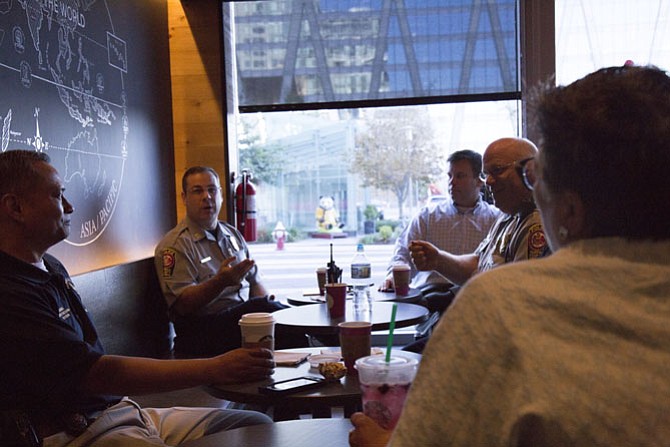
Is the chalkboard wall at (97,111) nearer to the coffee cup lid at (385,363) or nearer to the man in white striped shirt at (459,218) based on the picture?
the man in white striped shirt at (459,218)

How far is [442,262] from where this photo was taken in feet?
10.8

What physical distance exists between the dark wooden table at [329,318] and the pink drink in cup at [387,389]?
1.40 metres

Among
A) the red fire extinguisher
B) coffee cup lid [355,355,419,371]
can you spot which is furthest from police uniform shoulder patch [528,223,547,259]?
the red fire extinguisher

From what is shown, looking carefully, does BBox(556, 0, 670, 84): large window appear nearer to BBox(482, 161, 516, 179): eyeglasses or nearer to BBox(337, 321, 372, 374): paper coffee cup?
BBox(482, 161, 516, 179): eyeglasses

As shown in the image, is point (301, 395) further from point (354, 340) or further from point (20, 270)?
point (20, 270)

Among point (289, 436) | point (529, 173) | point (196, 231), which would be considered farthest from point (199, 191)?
point (529, 173)

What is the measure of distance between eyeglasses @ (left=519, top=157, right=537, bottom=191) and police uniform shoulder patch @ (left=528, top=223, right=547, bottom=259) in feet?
3.96

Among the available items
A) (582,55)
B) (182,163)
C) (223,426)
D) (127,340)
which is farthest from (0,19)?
(582,55)

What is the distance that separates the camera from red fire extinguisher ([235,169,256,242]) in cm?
496

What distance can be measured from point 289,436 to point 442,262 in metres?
2.04

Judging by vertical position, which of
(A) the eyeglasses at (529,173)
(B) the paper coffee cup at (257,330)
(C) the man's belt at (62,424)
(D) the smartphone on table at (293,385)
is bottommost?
(C) the man's belt at (62,424)

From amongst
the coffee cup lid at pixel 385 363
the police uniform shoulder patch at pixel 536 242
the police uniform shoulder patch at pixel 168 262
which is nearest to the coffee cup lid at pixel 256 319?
the coffee cup lid at pixel 385 363

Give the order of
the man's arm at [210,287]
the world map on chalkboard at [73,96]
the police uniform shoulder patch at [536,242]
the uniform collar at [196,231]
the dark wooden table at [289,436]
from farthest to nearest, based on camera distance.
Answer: the uniform collar at [196,231], the man's arm at [210,287], the world map on chalkboard at [73,96], the police uniform shoulder patch at [536,242], the dark wooden table at [289,436]

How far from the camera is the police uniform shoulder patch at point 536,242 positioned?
94.9 inches
